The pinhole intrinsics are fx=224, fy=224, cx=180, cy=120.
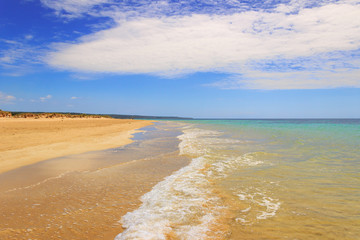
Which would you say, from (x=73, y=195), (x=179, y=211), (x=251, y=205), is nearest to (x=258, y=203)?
(x=251, y=205)

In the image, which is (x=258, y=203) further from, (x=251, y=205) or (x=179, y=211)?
(x=179, y=211)

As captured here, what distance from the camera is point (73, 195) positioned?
583cm

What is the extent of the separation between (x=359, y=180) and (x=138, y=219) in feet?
23.8

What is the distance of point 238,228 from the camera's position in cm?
423

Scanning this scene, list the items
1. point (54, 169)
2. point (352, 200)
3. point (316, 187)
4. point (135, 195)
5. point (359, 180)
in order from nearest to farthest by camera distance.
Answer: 1. point (352, 200)
2. point (135, 195)
3. point (316, 187)
4. point (359, 180)
5. point (54, 169)

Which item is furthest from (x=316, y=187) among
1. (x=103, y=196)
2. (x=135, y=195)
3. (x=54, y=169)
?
(x=54, y=169)

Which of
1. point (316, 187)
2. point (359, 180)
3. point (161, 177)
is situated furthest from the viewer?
point (161, 177)

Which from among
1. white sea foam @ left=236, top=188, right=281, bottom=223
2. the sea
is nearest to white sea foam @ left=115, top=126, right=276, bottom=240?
the sea

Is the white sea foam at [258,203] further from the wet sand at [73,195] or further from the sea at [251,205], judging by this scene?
the wet sand at [73,195]

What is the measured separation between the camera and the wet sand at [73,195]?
4.10 meters

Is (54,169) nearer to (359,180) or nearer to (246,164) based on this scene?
(246,164)

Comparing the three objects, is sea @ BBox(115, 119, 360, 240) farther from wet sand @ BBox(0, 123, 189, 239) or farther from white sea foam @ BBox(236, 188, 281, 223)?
wet sand @ BBox(0, 123, 189, 239)

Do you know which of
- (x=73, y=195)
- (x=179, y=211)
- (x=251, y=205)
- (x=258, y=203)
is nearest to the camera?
(x=179, y=211)

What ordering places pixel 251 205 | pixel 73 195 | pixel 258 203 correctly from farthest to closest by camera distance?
1. pixel 73 195
2. pixel 258 203
3. pixel 251 205
